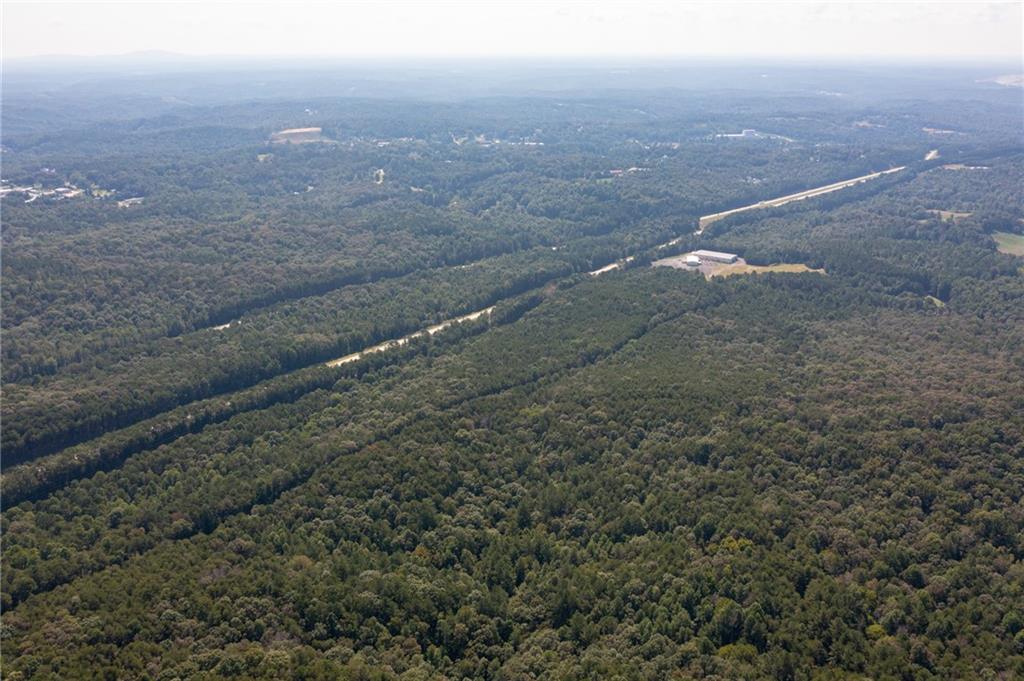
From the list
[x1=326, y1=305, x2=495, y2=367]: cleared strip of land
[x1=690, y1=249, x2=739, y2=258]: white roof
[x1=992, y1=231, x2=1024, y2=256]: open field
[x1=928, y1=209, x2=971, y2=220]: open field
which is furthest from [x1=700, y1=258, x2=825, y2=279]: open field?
[x1=928, y1=209, x2=971, y2=220]: open field

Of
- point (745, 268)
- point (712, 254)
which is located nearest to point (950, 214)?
point (745, 268)

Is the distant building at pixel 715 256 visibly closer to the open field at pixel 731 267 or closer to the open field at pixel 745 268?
the open field at pixel 731 267

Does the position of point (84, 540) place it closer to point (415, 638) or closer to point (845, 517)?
point (415, 638)

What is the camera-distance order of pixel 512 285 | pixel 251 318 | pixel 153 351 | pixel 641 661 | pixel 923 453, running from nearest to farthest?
pixel 641 661
pixel 923 453
pixel 153 351
pixel 251 318
pixel 512 285

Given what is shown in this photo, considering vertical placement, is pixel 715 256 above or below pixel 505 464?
above

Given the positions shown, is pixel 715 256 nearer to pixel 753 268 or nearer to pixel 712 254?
pixel 712 254

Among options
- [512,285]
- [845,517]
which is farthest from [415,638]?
[512,285]
